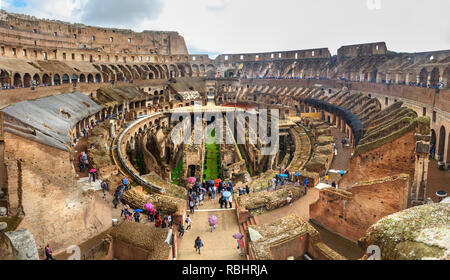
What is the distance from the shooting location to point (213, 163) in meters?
26.1

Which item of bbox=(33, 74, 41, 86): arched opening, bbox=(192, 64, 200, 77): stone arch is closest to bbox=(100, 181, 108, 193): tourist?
bbox=(33, 74, 41, 86): arched opening

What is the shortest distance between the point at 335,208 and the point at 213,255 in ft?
16.7

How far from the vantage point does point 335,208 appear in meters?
11.6

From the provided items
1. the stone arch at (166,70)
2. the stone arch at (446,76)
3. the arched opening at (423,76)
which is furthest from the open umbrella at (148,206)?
the stone arch at (166,70)

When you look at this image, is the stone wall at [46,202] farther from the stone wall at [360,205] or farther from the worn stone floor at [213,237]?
the stone wall at [360,205]

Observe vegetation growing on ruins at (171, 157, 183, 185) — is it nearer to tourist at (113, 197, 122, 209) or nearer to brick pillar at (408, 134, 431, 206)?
tourist at (113, 197, 122, 209)

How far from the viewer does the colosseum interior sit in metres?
9.39

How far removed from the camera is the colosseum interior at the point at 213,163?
9.39 meters

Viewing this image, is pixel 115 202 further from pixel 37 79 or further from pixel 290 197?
pixel 37 79

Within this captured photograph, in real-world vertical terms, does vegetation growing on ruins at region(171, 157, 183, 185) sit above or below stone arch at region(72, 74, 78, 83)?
below

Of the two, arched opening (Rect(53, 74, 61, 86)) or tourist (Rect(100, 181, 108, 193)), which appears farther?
arched opening (Rect(53, 74, 61, 86))

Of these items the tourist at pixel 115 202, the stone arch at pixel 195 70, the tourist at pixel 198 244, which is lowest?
the tourist at pixel 198 244

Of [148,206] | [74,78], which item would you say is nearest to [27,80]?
[74,78]
